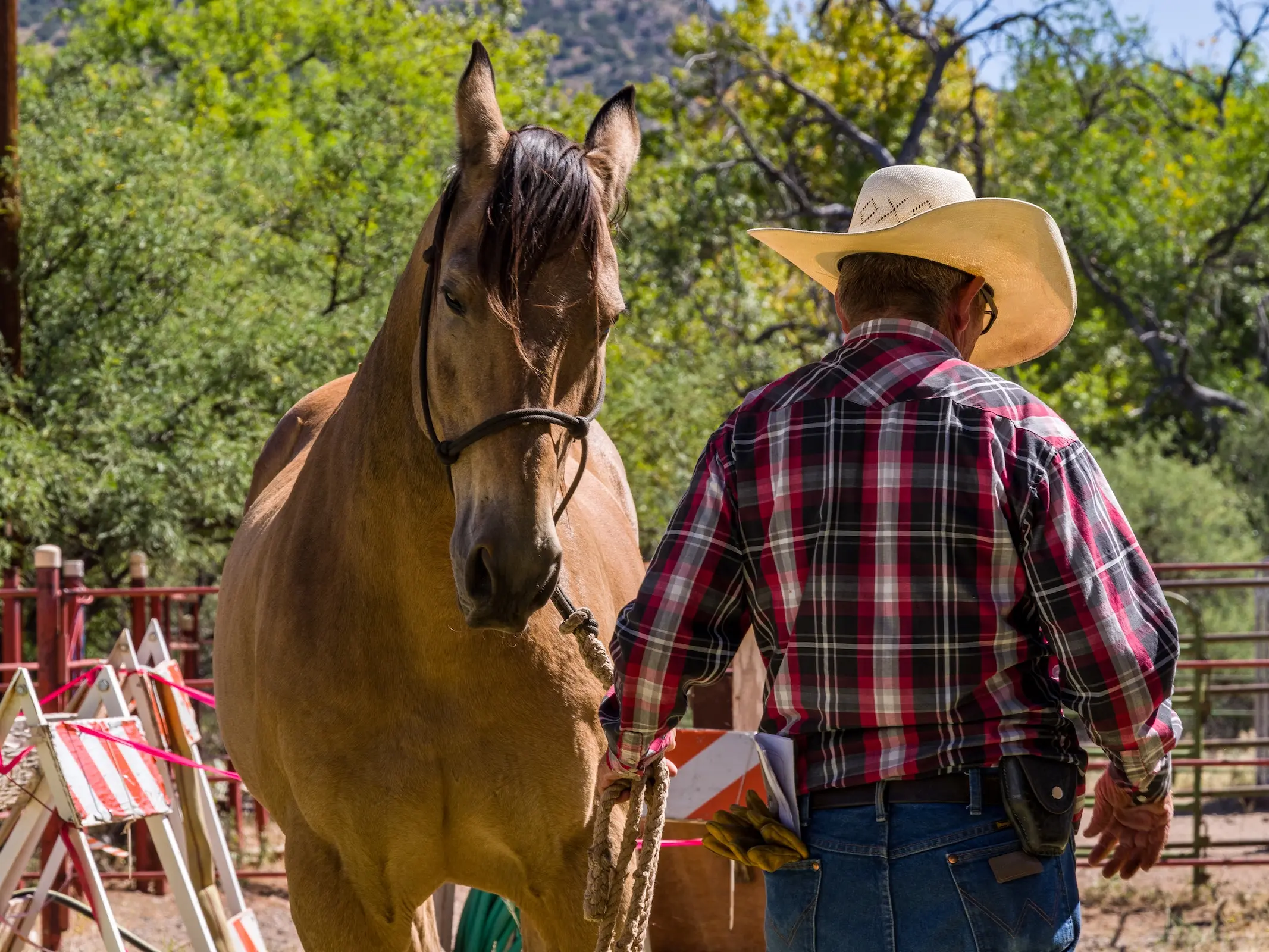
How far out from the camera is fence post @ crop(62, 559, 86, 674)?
20.7ft

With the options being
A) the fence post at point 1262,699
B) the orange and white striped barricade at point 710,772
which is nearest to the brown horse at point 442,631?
the orange and white striped barricade at point 710,772

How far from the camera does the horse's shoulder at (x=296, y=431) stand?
14.7ft

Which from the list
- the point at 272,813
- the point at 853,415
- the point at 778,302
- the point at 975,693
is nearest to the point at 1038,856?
the point at 975,693

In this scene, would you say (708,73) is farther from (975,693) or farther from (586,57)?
(586,57)

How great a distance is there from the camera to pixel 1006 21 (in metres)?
13.4

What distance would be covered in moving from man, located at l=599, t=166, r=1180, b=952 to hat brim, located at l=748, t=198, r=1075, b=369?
0.04 ft

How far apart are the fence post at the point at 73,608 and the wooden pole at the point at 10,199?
259cm

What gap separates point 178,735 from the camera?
4.96 metres

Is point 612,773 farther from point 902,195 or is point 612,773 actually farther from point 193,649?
point 193,649

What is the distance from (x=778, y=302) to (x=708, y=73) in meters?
3.47

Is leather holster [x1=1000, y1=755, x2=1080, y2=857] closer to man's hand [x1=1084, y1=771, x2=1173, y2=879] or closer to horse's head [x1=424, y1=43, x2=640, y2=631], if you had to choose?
man's hand [x1=1084, y1=771, x2=1173, y2=879]

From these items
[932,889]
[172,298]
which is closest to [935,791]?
[932,889]

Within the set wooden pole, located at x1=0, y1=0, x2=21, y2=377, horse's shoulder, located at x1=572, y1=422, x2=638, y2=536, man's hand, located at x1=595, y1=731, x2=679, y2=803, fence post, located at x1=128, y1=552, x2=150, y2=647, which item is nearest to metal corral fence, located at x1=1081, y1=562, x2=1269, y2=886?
horse's shoulder, located at x1=572, y1=422, x2=638, y2=536

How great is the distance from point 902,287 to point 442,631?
3.78ft
